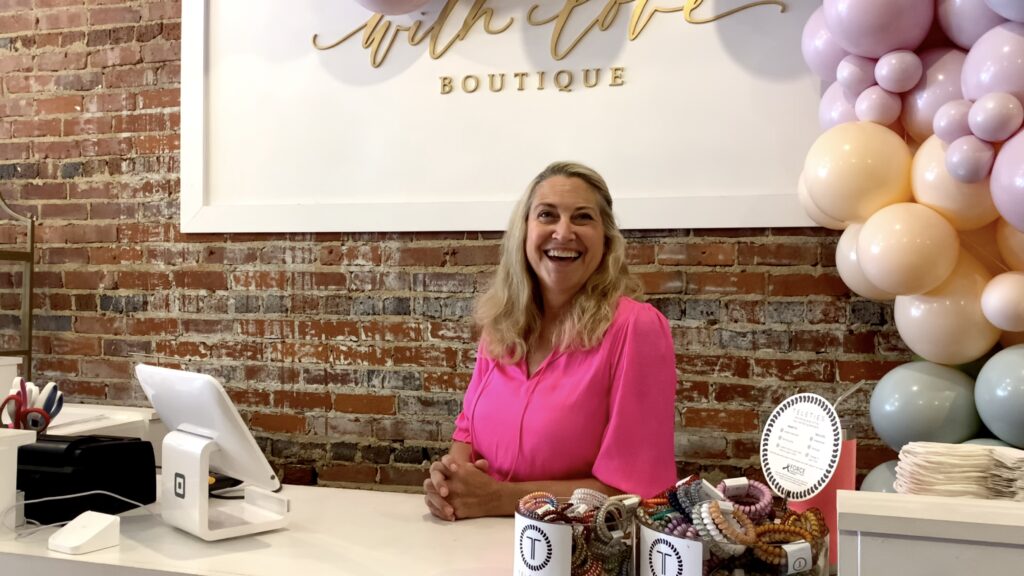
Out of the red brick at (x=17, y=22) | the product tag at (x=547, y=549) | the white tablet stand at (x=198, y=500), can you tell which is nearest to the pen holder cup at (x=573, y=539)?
the product tag at (x=547, y=549)

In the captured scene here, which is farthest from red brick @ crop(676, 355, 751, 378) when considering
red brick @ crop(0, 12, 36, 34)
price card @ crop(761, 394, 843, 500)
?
red brick @ crop(0, 12, 36, 34)

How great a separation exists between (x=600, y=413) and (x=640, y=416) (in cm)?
10

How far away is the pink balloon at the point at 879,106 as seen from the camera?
1650 mm

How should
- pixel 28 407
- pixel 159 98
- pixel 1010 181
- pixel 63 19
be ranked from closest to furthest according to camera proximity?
pixel 1010 181 → pixel 28 407 → pixel 159 98 → pixel 63 19

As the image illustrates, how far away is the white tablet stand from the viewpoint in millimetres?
1576

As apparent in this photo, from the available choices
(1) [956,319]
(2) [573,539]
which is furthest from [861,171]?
(2) [573,539]

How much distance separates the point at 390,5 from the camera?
91.0 inches

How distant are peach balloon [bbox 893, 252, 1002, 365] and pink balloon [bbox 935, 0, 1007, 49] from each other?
16.3 inches

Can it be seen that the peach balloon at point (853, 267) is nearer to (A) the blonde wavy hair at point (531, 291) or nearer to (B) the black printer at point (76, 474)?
(A) the blonde wavy hair at point (531, 291)

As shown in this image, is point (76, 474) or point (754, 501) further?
point (76, 474)

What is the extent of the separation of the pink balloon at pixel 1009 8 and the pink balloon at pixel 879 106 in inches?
9.6

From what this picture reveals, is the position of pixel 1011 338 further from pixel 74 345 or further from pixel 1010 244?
pixel 74 345

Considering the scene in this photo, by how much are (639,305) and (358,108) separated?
120 cm

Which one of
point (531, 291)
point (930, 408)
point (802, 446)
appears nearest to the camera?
point (802, 446)
